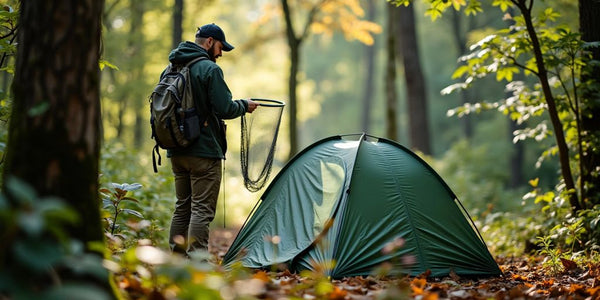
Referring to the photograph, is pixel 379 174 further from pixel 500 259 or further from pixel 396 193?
pixel 500 259

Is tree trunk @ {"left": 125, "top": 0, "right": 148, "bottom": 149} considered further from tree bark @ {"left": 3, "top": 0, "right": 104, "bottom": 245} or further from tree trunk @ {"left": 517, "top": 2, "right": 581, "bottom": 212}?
tree bark @ {"left": 3, "top": 0, "right": 104, "bottom": 245}

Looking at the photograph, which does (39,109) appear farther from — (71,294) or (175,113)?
(175,113)

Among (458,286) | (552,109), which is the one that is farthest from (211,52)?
(552,109)

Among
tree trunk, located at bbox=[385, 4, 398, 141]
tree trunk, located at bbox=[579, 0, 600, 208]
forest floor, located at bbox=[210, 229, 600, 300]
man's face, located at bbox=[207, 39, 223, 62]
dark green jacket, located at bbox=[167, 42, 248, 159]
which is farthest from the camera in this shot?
tree trunk, located at bbox=[385, 4, 398, 141]

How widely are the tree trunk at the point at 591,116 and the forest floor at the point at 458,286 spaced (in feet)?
3.67

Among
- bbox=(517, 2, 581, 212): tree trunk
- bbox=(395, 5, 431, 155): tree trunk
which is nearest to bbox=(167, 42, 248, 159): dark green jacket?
bbox=(517, 2, 581, 212): tree trunk

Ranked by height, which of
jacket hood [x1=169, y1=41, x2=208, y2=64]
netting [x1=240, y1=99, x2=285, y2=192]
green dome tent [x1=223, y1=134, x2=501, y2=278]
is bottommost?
green dome tent [x1=223, y1=134, x2=501, y2=278]

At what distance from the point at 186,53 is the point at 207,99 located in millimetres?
434

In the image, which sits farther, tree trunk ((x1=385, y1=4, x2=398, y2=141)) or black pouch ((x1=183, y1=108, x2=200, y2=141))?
tree trunk ((x1=385, y1=4, x2=398, y2=141))

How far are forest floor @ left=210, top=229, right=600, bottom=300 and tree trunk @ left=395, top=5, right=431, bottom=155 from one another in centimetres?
898

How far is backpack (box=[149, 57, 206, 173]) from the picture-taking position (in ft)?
14.8

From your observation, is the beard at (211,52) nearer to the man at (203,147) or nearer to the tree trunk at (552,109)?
the man at (203,147)

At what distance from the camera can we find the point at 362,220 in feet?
15.8

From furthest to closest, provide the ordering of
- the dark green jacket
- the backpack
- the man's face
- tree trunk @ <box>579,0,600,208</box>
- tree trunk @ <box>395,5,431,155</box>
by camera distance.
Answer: tree trunk @ <box>395,5,431,155</box>, tree trunk @ <box>579,0,600,208</box>, the man's face, the dark green jacket, the backpack
